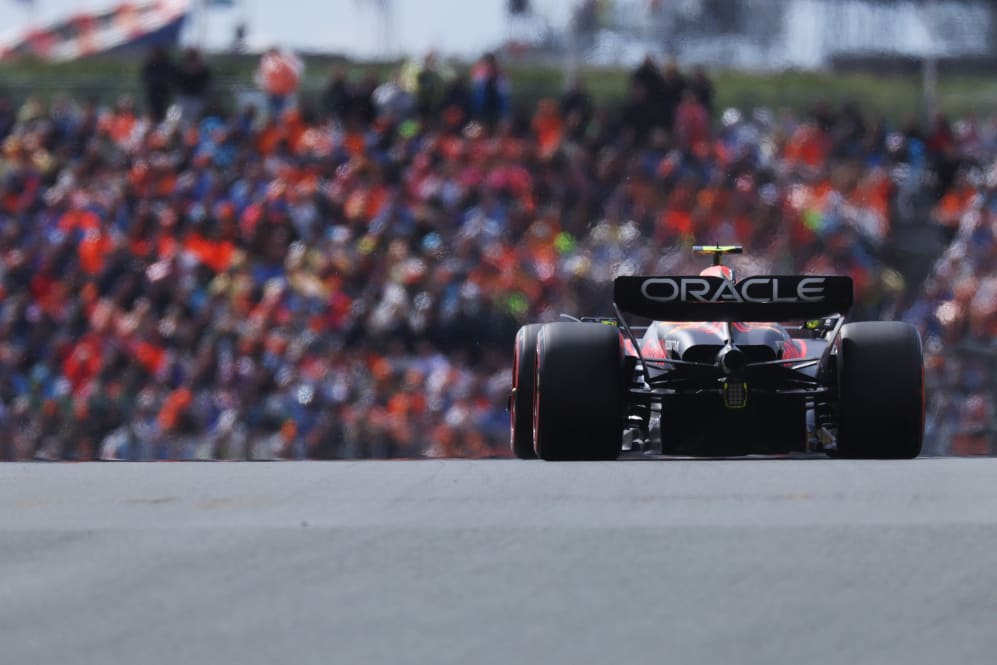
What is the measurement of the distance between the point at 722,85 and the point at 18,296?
767cm

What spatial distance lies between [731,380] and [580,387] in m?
0.82

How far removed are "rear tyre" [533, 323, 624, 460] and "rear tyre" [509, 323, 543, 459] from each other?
468 mm

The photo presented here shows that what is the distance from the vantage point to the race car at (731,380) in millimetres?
10328

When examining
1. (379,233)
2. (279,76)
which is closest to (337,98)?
(279,76)

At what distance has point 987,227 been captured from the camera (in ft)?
60.2

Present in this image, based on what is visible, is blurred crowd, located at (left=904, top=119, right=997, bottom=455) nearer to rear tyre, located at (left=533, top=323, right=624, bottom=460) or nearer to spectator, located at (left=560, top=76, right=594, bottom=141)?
spectator, located at (left=560, top=76, right=594, bottom=141)

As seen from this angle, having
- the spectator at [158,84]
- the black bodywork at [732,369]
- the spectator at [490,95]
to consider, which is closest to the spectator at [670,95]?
the spectator at [490,95]

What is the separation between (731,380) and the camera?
405 inches

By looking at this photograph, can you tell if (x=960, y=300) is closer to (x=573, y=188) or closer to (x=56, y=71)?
(x=573, y=188)

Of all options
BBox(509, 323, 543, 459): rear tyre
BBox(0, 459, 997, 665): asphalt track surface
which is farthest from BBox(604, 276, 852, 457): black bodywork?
BBox(0, 459, 997, 665): asphalt track surface

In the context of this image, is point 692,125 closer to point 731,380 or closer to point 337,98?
point 337,98

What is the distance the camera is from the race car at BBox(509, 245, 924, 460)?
1033 cm

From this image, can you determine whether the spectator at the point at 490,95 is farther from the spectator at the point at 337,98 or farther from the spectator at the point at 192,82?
the spectator at the point at 192,82

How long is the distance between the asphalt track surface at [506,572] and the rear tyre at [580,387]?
1276mm
